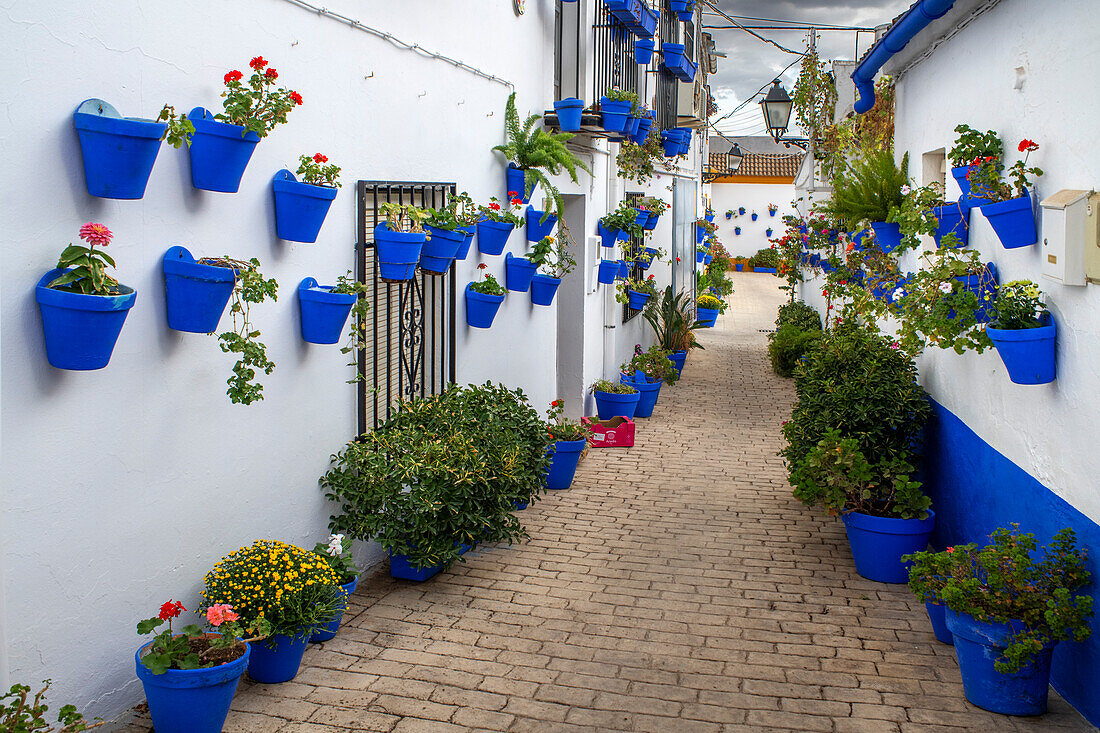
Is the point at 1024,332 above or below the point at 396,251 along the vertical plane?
below

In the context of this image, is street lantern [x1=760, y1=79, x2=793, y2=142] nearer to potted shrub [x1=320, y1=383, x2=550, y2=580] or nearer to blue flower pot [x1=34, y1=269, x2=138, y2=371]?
potted shrub [x1=320, y1=383, x2=550, y2=580]

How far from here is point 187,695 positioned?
392 centimetres

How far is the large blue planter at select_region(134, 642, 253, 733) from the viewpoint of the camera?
3900 mm

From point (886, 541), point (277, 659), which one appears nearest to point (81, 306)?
point (277, 659)

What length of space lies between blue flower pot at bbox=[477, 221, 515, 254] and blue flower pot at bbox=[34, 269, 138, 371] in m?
4.09

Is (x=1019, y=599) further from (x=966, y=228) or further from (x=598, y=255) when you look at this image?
(x=598, y=255)

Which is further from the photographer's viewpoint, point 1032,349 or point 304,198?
point 304,198

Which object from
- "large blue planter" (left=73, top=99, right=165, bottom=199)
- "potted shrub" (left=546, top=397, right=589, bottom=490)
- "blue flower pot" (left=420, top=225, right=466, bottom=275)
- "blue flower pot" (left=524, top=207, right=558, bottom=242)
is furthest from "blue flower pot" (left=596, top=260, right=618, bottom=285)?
"large blue planter" (left=73, top=99, right=165, bottom=199)

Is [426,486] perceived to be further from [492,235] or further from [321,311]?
[492,235]

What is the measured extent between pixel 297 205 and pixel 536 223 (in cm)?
408

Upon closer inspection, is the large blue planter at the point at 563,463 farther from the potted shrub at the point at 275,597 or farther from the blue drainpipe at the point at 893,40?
the blue drainpipe at the point at 893,40

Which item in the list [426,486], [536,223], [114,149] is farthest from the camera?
[536,223]

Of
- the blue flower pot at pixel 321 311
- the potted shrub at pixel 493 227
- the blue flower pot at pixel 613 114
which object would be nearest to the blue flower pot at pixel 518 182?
the potted shrub at pixel 493 227

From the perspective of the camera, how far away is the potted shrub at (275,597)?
445 cm
